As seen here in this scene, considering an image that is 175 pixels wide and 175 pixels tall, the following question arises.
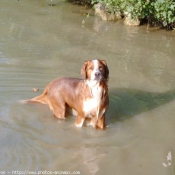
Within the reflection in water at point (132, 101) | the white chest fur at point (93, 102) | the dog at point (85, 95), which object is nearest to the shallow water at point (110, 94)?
the reflection in water at point (132, 101)

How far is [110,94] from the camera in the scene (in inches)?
293

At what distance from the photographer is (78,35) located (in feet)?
40.0

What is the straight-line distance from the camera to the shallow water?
16.7 ft

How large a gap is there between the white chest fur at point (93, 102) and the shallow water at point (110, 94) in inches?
14.1

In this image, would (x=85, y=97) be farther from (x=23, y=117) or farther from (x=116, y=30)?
(x=116, y=30)

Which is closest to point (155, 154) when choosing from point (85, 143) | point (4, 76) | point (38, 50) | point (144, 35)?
point (85, 143)

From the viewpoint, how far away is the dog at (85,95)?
5.51 m

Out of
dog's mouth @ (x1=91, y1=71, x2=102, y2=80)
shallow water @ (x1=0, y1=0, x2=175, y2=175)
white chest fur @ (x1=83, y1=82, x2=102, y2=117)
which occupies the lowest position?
shallow water @ (x1=0, y1=0, x2=175, y2=175)

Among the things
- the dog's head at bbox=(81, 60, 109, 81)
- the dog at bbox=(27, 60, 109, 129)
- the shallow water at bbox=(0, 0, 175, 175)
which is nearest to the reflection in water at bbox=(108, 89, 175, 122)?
the shallow water at bbox=(0, 0, 175, 175)

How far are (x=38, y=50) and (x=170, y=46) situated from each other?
4.49m

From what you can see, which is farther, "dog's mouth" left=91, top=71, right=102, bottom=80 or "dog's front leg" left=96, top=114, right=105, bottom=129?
"dog's front leg" left=96, top=114, right=105, bottom=129

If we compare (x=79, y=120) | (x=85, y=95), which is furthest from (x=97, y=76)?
(x=79, y=120)

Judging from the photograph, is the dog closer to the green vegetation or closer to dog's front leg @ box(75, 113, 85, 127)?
dog's front leg @ box(75, 113, 85, 127)

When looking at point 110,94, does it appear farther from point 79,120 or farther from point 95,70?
point 95,70
